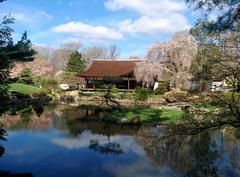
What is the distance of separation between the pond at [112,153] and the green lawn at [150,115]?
1850mm

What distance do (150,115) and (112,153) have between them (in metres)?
9.93

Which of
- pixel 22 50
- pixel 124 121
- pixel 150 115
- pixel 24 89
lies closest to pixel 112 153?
pixel 22 50

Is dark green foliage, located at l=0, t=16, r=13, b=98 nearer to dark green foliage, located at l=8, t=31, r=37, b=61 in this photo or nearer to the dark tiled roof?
dark green foliage, located at l=8, t=31, r=37, b=61

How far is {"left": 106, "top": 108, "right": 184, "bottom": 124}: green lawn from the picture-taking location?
24.9 meters

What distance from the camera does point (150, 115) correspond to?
2675cm

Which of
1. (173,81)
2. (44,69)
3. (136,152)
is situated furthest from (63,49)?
(136,152)

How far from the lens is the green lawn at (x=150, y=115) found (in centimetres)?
2491

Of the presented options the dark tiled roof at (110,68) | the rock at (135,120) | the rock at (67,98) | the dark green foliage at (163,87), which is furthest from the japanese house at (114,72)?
the rock at (135,120)

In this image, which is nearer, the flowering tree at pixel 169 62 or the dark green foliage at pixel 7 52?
the dark green foliage at pixel 7 52

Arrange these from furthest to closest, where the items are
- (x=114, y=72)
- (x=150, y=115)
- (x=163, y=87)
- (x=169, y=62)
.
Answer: (x=114, y=72) → (x=169, y=62) → (x=163, y=87) → (x=150, y=115)

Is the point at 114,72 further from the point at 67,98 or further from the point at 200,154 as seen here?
the point at 200,154

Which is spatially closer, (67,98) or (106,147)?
(106,147)

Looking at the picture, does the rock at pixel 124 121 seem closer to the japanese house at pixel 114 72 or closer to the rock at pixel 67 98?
the rock at pixel 67 98

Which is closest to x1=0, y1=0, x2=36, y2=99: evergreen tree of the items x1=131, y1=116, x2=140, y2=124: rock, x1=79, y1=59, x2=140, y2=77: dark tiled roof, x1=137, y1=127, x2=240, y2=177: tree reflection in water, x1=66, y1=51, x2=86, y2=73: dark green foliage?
x1=137, y1=127, x2=240, y2=177: tree reflection in water
